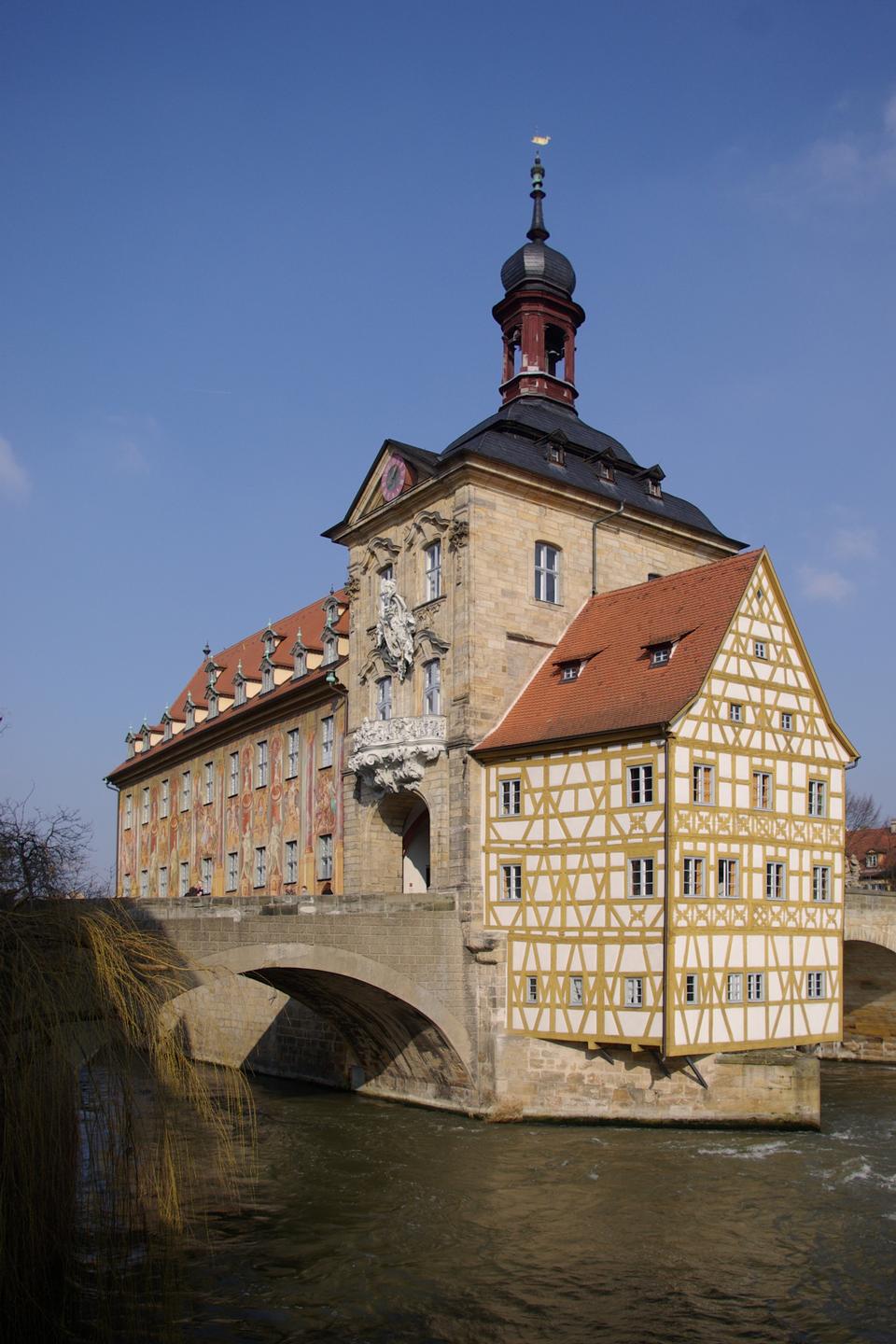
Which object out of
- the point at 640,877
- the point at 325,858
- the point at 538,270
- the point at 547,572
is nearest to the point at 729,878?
the point at 640,877

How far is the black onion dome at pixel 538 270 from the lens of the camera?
33.3 m

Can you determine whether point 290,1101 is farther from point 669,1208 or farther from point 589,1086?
point 669,1208

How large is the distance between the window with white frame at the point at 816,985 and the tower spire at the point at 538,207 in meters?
20.4

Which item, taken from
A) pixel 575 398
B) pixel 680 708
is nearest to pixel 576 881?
pixel 680 708

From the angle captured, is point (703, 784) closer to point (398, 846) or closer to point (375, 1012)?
point (375, 1012)

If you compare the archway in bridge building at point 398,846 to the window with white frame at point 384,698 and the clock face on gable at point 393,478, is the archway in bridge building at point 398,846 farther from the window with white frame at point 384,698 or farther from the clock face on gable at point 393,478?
the clock face on gable at point 393,478

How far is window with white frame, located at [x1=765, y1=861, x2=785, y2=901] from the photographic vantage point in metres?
23.5

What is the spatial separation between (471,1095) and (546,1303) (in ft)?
34.2

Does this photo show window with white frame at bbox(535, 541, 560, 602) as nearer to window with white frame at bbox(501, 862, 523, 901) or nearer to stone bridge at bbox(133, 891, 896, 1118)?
window with white frame at bbox(501, 862, 523, 901)

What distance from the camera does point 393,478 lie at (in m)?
29.2

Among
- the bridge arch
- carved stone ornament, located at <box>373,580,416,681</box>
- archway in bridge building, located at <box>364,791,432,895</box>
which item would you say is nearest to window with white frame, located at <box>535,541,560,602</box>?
carved stone ornament, located at <box>373,580,416,681</box>

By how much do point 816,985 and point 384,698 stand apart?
10.9 metres

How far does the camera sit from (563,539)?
28.0m

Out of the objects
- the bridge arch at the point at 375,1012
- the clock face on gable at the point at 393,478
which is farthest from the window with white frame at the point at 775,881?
the clock face on gable at the point at 393,478
